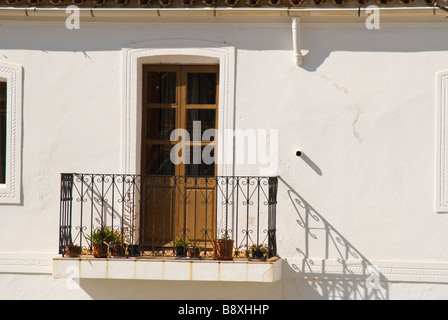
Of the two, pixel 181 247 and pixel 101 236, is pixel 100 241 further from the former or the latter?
pixel 181 247

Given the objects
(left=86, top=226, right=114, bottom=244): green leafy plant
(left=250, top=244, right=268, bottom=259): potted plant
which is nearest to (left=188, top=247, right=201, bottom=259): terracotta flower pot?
(left=250, top=244, right=268, bottom=259): potted plant

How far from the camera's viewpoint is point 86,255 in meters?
9.08

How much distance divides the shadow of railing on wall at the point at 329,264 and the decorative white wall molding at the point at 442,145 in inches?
48.0

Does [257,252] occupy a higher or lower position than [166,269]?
higher

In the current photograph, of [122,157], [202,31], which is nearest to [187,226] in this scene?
[122,157]

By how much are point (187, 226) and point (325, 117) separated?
2330 millimetres

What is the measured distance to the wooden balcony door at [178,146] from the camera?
31.2ft

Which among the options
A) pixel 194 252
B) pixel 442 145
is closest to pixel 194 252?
pixel 194 252

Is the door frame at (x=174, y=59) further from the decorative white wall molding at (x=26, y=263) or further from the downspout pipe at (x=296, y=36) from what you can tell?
the decorative white wall molding at (x=26, y=263)

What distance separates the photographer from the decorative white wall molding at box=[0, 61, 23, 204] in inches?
374

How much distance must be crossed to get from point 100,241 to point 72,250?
412 millimetres

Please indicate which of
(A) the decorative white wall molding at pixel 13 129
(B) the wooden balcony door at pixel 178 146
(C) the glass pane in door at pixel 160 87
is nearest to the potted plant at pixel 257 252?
(B) the wooden balcony door at pixel 178 146

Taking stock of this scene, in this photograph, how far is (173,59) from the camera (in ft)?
31.1

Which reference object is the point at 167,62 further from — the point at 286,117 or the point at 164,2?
the point at 286,117
